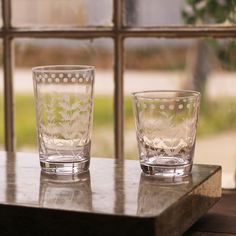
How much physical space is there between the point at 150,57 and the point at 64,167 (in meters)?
0.54

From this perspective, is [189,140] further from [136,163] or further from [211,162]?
[211,162]

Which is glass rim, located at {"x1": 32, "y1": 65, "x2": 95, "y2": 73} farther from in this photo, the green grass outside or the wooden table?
the green grass outside

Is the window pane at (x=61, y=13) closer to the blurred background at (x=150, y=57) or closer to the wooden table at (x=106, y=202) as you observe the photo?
the blurred background at (x=150, y=57)

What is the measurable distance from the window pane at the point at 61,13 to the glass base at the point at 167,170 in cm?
55

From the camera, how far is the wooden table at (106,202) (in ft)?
2.93

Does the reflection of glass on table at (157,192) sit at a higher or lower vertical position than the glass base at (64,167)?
lower

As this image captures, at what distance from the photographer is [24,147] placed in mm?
1696

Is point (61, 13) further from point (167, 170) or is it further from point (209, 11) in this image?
point (167, 170)

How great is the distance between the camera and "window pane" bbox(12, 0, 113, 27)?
1.58m

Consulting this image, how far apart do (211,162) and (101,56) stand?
320mm

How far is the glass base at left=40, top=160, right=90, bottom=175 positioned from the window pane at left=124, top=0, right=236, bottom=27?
512mm

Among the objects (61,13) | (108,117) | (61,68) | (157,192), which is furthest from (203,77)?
(157,192)

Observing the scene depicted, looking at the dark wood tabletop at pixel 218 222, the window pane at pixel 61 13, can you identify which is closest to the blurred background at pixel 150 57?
the window pane at pixel 61 13

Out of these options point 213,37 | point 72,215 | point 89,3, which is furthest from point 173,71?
point 72,215
